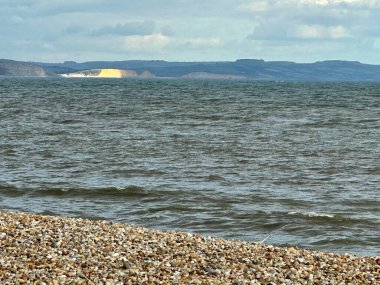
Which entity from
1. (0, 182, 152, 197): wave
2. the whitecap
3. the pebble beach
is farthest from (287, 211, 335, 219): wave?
the pebble beach

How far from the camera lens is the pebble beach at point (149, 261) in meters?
11.2

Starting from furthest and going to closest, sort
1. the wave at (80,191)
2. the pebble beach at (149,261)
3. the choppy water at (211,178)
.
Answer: the wave at (80,191) < the choppy water at (211,178) < the pebble beach at (149,261)

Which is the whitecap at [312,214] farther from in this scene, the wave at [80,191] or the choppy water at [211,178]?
the wave at [80,191]

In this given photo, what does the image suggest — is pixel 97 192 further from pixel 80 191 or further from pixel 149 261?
pixel 149 261

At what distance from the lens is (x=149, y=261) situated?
476 inches

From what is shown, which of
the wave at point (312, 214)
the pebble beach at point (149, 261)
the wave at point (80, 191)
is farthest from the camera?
the wave at point (80, 191)

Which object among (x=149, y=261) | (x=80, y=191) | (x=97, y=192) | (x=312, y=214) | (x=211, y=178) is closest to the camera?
(x=149, y=261)

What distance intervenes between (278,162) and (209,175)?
4.19 meters

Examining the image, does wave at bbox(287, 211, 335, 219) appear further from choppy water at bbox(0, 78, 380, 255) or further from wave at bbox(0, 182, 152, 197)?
wave at bbox(0, 182, 152, 197)

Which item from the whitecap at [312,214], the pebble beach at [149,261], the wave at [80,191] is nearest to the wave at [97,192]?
the wave at [80,191]

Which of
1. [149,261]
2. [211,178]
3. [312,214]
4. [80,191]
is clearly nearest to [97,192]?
[80,191]

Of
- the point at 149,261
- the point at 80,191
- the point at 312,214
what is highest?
the point at 149,261

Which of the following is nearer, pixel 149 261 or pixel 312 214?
pixel 149 261

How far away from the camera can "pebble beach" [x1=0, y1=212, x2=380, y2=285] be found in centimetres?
1120
